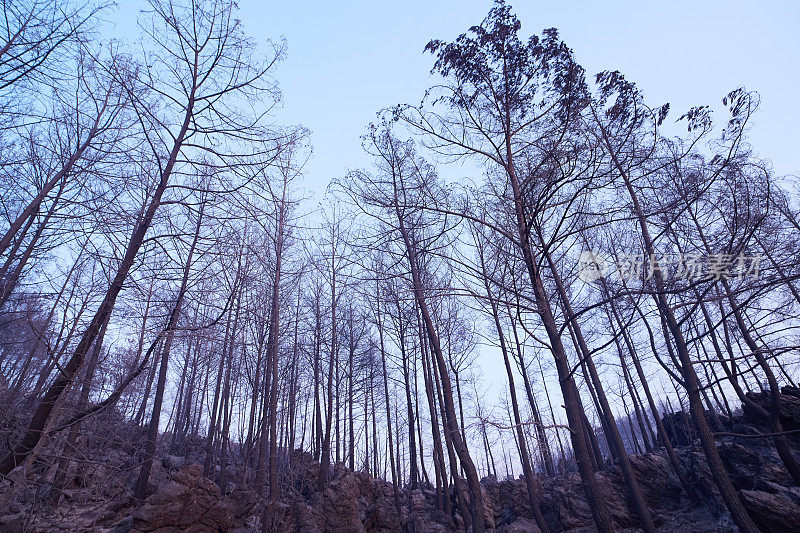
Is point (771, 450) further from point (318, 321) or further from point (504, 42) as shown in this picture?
point (318, 321)

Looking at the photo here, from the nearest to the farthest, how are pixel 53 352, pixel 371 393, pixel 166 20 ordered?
1. pixel 53 352
2. pixel 166 20
3. pixel 371 393

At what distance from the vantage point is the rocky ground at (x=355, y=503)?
7.88m

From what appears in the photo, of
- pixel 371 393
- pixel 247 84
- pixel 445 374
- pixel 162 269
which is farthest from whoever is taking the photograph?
pixel 371 393

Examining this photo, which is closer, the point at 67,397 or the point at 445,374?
the point at 67,397

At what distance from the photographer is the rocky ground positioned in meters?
7.88

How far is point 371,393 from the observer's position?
20.7m

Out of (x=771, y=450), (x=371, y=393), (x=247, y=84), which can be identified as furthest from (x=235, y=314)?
(x=371, y=393)

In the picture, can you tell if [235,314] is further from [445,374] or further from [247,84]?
[445,374]

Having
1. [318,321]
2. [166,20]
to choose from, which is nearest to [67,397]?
[166,20]

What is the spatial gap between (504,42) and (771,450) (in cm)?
1345

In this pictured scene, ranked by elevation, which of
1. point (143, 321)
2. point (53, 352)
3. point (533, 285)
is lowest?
point (53, 352)

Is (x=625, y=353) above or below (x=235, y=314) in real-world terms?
above

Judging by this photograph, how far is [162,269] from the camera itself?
3.96m

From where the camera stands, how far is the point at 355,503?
12.8 meters
